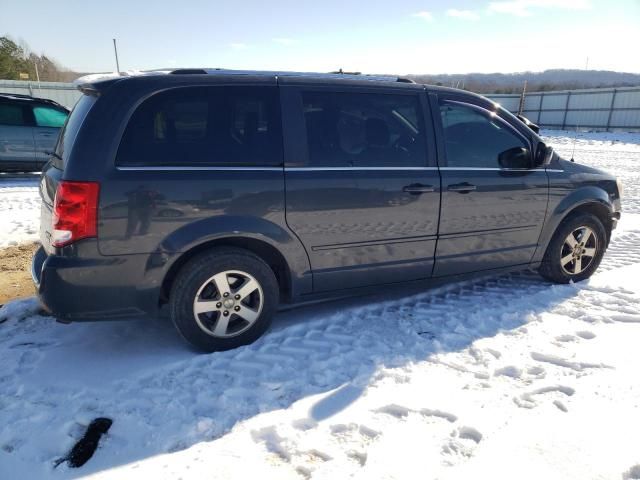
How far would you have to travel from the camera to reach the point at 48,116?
966 centimetres

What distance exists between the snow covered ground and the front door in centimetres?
44

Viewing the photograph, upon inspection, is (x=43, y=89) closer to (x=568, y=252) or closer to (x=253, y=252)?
(x=253, y=252)

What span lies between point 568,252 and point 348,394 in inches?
115

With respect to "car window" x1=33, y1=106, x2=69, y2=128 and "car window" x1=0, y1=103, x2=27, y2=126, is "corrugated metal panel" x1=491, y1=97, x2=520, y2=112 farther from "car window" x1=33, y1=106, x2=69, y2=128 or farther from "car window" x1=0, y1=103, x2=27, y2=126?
"car window" x1=0, y1=103, x2=27, y2=126

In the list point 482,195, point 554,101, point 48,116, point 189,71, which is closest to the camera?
point 189,71

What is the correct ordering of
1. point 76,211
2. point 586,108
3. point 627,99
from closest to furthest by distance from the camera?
1. point 76,211
2. point 627,99
3. point 586,108

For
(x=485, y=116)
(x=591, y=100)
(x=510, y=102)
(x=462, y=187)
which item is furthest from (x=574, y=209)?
(x=510, y=102)

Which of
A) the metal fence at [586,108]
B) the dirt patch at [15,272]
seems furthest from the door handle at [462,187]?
the metal fence at [586,108]

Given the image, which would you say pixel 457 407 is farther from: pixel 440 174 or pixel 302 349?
pixel 440 174

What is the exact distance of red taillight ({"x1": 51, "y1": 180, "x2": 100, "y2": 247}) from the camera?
265 centimetres

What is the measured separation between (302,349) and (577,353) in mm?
1922

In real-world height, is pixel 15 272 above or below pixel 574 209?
below

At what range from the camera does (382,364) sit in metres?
3.01

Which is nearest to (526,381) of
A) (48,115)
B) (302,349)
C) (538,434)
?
(538,434)
